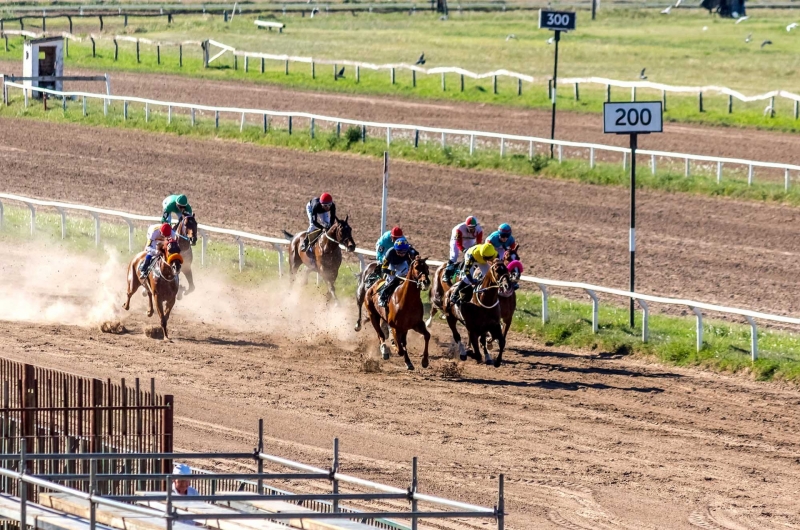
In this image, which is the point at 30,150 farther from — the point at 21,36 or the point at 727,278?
the point at 21,36

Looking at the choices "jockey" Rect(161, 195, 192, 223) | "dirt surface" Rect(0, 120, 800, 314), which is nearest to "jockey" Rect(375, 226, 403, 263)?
"jockey" Rect(161, 195, 192, 223)

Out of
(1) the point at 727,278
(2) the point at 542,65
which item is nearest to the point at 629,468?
(1) the point at 727,278

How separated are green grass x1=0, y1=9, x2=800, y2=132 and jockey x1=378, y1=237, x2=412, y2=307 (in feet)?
58.9

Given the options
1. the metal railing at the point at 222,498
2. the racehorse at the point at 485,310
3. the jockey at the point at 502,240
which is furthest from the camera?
the jockey at the point at 502,240

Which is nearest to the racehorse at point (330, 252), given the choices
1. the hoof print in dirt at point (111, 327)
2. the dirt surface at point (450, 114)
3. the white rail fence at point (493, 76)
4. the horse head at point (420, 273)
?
the hoof print in dirt at point (111, 327)

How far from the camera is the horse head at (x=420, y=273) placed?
52.7ft

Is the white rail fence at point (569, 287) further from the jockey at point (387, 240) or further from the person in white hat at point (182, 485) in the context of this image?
the person in white hat at point (182, 485)

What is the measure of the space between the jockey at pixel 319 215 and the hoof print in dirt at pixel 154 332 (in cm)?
254

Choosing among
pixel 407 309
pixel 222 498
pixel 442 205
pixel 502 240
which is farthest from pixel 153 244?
pixel 222 498

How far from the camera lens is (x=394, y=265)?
1670cm

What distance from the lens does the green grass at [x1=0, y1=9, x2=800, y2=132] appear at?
125 ft

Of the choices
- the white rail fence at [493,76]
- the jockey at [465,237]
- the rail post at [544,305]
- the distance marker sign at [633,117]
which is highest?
the distance marker sign at [633,117]

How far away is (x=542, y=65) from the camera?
151 feet

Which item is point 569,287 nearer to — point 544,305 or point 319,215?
point 544,305
